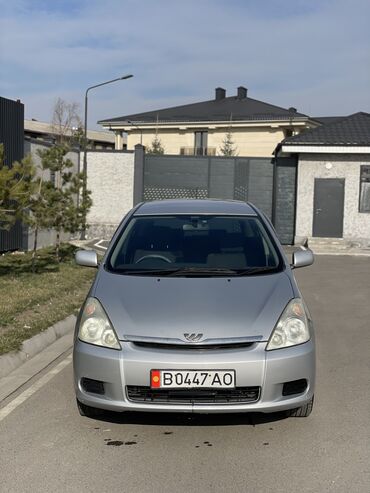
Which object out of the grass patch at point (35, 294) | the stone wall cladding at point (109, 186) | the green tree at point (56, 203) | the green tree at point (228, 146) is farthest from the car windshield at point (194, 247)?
the green tree at point (228, 146)

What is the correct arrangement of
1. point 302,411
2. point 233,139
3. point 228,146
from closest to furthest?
point 302,411, point 228,146, point 233,139

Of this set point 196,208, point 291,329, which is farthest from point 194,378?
point 196,208

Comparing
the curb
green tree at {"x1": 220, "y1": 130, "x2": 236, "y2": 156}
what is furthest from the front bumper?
green tree at {"x1": 220, "y1": 130, "x2": 236, "y2": 156}

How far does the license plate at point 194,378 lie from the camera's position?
12.1 feet

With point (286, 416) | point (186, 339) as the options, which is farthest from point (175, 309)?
point (286, 416)

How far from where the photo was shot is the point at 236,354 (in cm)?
372

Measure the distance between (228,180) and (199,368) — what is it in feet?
61.2

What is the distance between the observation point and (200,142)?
1597 inches

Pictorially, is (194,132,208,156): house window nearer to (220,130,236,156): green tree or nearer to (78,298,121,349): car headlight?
(220,130,236,156): green tree

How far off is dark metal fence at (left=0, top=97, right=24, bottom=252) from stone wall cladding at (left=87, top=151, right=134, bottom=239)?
25.0 ft

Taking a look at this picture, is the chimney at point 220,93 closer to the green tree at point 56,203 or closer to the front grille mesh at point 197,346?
the green tree at point 56,203

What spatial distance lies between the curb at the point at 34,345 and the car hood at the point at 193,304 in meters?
1.78

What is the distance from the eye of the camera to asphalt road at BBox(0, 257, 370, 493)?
3.39m

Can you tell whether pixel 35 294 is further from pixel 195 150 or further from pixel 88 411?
pixel 195 150
